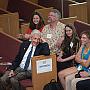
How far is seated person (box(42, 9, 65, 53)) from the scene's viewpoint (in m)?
5.20

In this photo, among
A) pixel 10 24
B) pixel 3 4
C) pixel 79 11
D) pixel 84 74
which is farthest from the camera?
pixel 3 4

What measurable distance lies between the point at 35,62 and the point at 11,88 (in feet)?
2.12

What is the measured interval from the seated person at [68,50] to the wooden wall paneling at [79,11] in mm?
2497

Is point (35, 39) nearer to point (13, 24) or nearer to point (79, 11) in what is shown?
point (13, 24)

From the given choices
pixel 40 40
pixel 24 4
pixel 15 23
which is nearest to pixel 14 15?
pixel 15 23

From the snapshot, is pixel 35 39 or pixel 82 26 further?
pixel 82 26

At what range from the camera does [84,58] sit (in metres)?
4.57

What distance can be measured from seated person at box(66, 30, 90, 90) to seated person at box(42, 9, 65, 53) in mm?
663

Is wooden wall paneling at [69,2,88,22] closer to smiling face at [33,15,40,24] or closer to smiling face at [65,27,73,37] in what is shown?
smiling face at [33,15,40,24]

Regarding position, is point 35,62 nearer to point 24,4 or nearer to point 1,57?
point 1,57

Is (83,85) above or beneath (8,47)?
beneath

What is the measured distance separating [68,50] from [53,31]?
53 cm

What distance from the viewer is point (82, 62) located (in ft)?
14.8

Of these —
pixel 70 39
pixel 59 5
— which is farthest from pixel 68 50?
pixel 59 5
